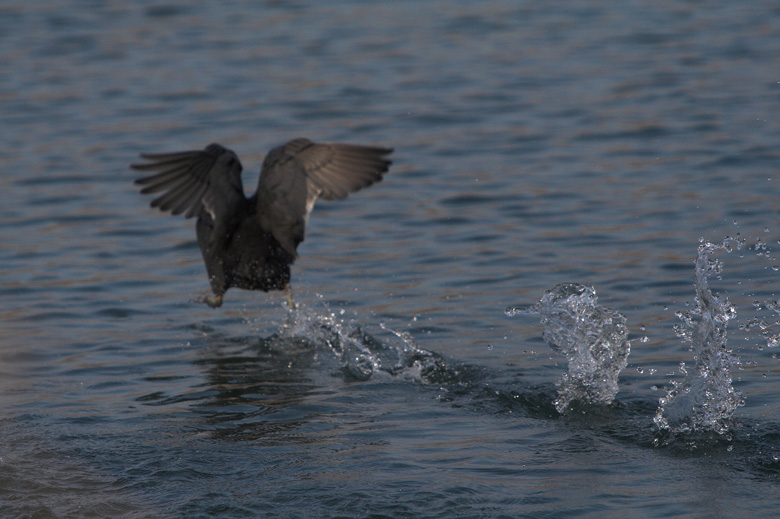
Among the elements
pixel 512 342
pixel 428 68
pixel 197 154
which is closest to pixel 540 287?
pixel 512 342

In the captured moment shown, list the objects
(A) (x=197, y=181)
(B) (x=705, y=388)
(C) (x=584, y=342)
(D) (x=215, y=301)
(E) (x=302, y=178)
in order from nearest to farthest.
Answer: (B) (x=705, y=388) < (C) (x=584, y=342) < (E) (x=302, y=178) < (A) (x=197, y=181) < (D) (x=215, y=301)

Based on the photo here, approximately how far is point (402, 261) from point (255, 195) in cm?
172

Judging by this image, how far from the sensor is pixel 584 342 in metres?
5.32

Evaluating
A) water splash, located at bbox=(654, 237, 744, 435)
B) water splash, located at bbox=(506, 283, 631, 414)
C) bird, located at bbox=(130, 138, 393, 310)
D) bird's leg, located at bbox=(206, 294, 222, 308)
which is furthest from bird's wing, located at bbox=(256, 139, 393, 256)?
water splash, located at bbox=(654, 237, 744, 435)

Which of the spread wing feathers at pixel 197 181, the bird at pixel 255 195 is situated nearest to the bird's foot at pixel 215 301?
the bird at pixel 255 195

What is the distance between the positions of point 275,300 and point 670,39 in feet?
25.1

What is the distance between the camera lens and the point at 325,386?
220 inches

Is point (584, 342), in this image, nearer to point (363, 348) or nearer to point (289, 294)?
point (363, 348)

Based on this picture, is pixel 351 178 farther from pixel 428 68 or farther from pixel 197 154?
pixel 428 68

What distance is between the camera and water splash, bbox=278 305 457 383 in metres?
5.64

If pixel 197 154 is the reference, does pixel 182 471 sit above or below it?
below

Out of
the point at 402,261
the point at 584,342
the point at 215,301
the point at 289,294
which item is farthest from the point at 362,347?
the point at 402,261

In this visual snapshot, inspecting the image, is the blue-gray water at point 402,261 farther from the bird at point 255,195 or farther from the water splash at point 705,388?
the bird at point 255,195

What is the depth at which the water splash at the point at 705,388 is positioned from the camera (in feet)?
15.3
